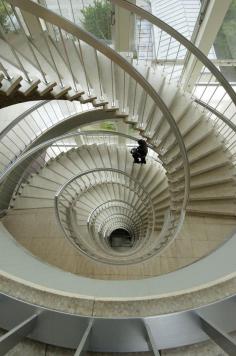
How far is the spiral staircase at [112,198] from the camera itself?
155 cm

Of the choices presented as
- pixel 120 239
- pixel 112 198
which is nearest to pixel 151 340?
pixel 112 198

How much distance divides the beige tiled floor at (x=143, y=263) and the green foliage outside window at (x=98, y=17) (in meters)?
4.87

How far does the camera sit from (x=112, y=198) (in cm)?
1025

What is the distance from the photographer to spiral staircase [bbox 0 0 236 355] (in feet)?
5.10

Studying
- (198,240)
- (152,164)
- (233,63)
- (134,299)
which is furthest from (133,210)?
(134,299)

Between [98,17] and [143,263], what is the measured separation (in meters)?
5.63

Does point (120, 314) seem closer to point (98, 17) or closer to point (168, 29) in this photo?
point (168, 29)

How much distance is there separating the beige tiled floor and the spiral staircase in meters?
0.02

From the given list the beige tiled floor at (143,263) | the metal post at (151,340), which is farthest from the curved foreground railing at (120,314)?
the beige tiled floor at (143,263)

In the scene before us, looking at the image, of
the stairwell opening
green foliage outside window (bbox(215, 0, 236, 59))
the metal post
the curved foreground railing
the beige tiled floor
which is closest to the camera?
the metal post

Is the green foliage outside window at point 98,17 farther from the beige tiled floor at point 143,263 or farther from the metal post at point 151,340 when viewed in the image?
the metal post at point 151,340

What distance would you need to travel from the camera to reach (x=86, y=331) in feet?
4.91

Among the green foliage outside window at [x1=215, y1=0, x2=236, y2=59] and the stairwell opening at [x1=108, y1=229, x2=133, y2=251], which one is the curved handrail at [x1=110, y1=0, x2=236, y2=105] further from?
the stairwell opening at [x1=108, y1=229, x2=133, y2=251]

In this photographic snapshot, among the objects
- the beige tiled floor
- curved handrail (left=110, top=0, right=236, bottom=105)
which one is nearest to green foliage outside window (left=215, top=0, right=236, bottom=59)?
curved handrail (left=110, top=0, right=236, bottom=105)
